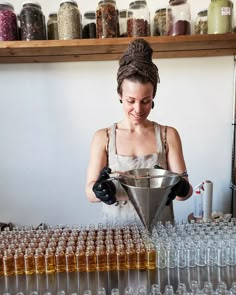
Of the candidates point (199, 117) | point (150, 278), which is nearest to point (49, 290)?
point (150, 278)

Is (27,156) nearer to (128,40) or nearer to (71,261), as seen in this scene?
(128,40)

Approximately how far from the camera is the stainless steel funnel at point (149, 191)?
2.39ft

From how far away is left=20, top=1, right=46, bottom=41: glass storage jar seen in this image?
1.35 metres

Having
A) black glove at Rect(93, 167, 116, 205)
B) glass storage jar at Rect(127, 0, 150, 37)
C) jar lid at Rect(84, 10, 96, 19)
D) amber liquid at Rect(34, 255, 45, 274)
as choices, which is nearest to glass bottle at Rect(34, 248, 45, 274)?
amber liquid at Rect(34, 255, 45, 274)

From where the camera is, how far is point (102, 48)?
4.61ft

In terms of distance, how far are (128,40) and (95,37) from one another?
173mm

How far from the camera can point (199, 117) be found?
65.6 inches

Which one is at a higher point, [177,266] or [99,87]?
[99,87]

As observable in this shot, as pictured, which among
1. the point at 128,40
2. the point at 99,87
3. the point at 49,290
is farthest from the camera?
the point at 99,87

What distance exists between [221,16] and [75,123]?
0.89 meters

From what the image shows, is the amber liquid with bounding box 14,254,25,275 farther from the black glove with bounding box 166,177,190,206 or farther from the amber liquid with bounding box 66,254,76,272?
the black glove with bounding box 166,177,190,206

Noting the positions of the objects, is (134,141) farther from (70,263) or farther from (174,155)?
(70,263)

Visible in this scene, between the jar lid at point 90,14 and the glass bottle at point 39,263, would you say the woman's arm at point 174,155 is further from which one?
the jar lid at point 90,14

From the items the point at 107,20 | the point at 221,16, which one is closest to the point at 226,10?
the point at 221,16
